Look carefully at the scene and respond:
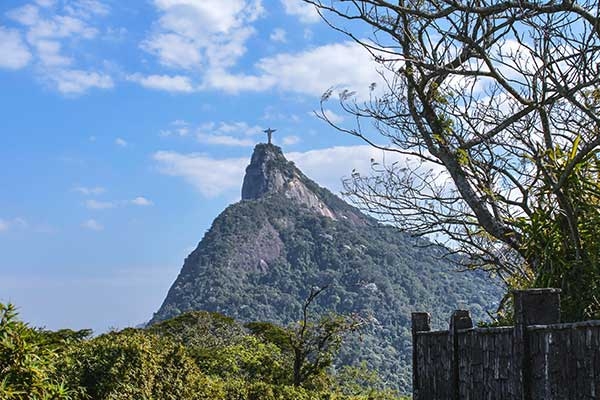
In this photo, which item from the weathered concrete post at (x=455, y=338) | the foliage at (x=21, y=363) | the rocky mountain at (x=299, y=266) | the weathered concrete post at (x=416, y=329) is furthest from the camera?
the rocky mountain at (x=299, y=266)

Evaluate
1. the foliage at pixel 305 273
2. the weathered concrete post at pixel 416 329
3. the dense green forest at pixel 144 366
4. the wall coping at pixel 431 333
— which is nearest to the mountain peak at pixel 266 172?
the foliage at pixel 305 273

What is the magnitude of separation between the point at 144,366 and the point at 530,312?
2.85m

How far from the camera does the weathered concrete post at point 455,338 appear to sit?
4.99 m

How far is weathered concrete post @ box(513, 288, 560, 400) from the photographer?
4.03 m

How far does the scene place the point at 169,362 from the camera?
20.0ft

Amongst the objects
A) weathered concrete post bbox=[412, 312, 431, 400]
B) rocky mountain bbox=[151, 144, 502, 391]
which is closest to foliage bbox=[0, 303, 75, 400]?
weathered concrete post bbox=[412, 312, 431, 400]

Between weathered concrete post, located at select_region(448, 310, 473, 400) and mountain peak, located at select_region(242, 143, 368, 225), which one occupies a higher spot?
mountain peak, located at select_region(242, 143, 368, 225)

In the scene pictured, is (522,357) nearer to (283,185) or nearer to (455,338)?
(455,338)

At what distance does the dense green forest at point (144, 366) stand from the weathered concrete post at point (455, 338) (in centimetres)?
212

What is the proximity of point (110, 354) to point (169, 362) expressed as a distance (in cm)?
65

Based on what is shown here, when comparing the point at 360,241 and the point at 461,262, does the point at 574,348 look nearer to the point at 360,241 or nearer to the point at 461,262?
the point at 461,262

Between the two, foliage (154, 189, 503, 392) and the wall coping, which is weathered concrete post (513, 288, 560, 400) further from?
foliage (154, 189, 503, 392)

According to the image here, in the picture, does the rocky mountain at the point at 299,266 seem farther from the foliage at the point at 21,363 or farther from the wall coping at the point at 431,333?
the foliage at the point at 21,363

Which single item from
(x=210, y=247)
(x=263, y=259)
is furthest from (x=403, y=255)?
(x=210, y=247)
